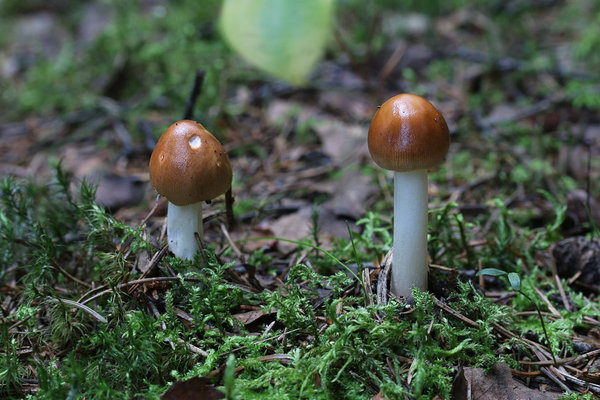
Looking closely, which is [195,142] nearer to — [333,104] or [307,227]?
[307,227]

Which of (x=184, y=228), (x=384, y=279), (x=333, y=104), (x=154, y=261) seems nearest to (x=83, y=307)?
(x=154, y=261)

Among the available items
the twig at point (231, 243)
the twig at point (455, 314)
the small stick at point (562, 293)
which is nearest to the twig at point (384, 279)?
the twig at point (455, 314)

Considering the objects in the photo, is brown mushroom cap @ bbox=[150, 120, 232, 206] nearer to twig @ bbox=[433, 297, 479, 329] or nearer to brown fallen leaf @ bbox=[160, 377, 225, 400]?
brown fallen leaf @ bbox=[160, 377, 225, 400]

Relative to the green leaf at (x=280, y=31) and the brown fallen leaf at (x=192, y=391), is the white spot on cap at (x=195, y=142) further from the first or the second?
the green leaf at (x=280, y=31)

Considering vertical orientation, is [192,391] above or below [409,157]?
below

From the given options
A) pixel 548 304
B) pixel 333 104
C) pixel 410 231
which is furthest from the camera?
pixel 333 104

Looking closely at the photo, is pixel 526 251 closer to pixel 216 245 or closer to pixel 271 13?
pixel 216 245

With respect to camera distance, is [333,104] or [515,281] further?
[333,104]

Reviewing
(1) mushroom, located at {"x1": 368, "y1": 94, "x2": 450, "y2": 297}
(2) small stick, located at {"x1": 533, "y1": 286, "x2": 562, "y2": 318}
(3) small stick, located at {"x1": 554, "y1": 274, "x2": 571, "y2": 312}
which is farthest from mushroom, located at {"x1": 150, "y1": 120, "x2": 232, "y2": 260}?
(3) small stick, located at {"x1": 554, "y1": 274, "x2": 571, "y2": 312}
